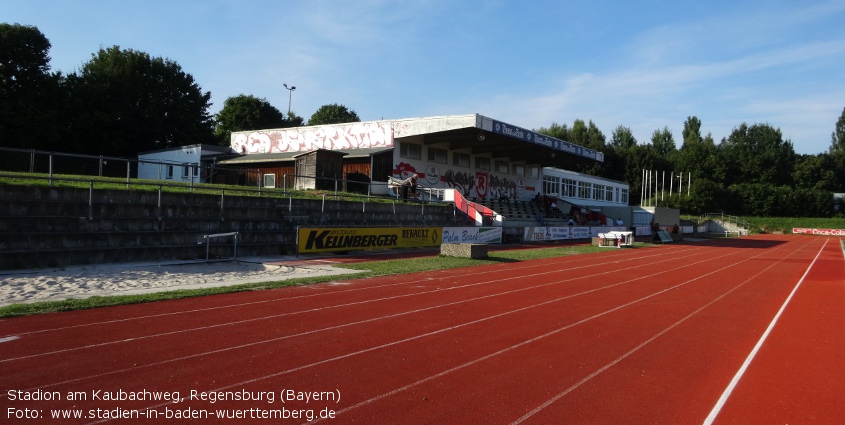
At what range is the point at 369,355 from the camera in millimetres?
7383

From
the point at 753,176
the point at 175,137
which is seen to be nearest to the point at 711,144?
the point at 753,176

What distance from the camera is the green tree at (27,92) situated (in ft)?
121

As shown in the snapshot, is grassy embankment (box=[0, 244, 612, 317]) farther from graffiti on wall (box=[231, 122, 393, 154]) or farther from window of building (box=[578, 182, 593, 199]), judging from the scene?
window of building (box=[578, 182, 593, 199])

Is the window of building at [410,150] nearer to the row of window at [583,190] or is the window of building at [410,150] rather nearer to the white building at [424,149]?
the white building at [424,149]

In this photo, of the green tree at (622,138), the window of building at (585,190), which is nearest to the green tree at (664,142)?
the green tree at (622,138)

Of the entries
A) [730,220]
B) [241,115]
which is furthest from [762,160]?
[241,115]

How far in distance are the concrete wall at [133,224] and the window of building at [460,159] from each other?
20.8 m

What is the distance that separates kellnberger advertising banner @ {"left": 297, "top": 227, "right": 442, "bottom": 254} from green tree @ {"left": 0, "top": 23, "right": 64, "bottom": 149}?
27.5m

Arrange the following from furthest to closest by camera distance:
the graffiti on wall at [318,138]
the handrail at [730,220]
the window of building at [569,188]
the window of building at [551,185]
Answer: the handrail at [730,220]
the window of building at [569,188]
the window of building at [551,185]
the graffiti on wall at [318,138]

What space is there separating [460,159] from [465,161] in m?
0.73

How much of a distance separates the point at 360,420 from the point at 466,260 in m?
17.5

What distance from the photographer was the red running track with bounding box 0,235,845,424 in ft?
17.8

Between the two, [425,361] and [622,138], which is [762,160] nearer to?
[622,138]

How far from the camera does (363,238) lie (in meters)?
23.3
